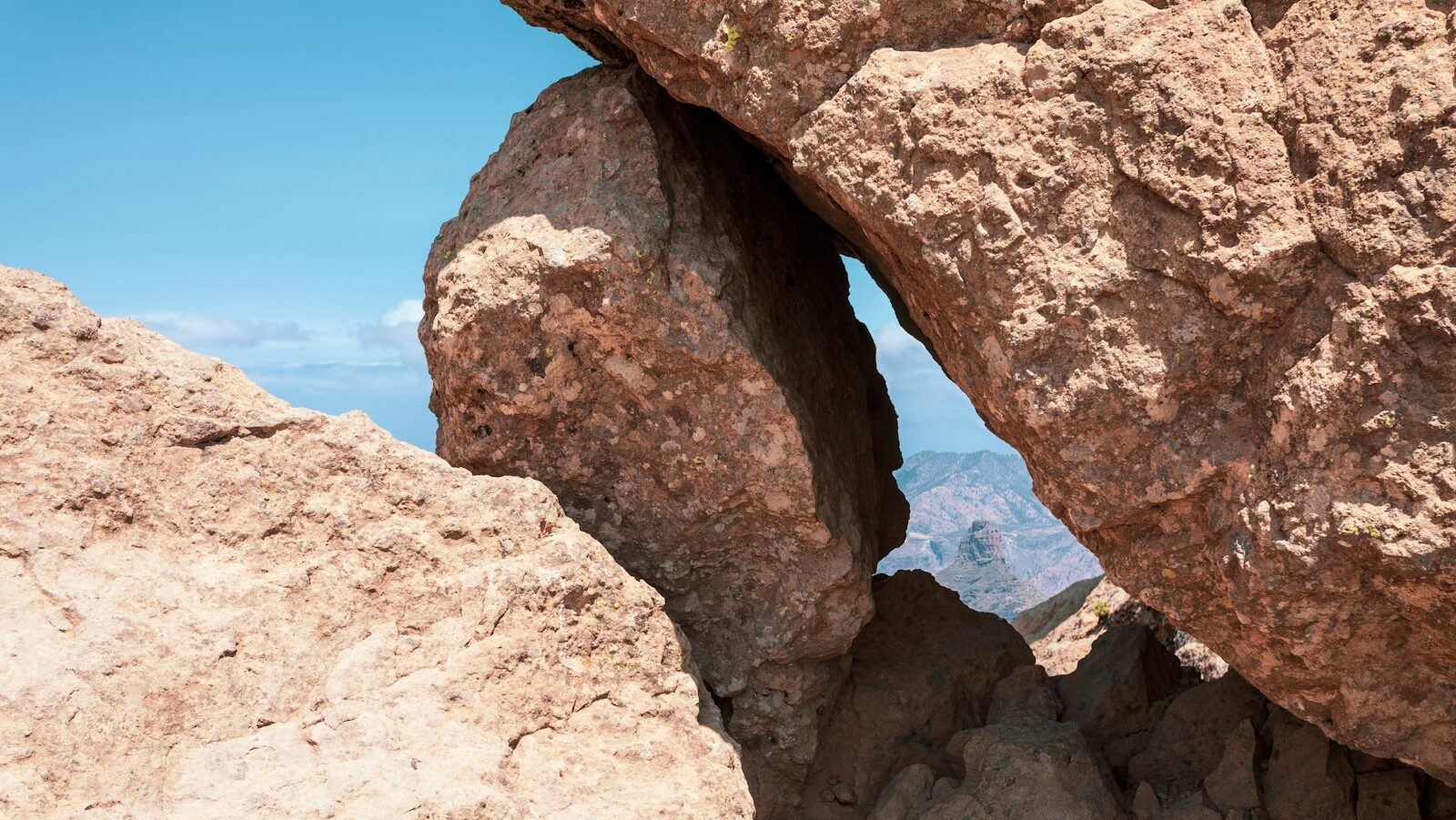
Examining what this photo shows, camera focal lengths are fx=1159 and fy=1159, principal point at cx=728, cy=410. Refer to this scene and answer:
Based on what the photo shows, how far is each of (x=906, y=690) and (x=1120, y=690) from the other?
5.30 ft

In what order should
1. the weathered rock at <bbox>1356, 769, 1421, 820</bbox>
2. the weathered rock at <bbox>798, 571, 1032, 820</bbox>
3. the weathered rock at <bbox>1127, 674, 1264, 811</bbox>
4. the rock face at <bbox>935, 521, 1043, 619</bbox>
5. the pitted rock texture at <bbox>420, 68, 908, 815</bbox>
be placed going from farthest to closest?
the rock face at <bbox>935, 521, 1043, 619</bbox>
the weathered rock at <bbox>798, 571, 1032, 820</bbox>
the weathered rock at <bbox>1127, 674, 1264, 811</bbox>
the weathered rock at <bbox>1356, 769, 1421, 820</bbox>
the pitted rock texture at <bbox>420, 68, 908, 815</bbox>

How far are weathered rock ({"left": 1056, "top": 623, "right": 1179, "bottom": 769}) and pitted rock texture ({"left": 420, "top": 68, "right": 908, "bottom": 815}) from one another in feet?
6.80

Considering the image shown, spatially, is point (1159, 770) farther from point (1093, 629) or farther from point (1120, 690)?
point (1093, 629)

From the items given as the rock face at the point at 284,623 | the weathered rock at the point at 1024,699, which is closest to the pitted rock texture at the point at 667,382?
the rock face at the point at 284,623

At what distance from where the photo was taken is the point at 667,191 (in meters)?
6.30

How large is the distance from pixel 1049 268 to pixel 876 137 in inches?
39.9

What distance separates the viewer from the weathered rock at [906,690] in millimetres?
7301

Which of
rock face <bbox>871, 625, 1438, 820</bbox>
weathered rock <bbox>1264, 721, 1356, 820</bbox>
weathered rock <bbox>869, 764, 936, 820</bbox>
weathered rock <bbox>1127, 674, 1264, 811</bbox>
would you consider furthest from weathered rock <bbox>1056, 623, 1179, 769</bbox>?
weathered rock <bbox>869, 764, 936, 820</bbox>

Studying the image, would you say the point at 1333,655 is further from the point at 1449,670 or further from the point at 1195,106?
the point at 1195,106

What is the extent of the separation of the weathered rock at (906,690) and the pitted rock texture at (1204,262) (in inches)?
87.7

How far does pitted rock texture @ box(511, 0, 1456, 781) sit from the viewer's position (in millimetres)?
4777

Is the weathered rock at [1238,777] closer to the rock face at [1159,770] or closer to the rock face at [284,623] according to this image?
the rock face at [1159,770]

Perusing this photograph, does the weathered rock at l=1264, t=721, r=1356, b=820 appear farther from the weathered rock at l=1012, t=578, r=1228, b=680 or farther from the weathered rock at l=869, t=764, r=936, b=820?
the weathered rock at l=869, t=764, r=936, b=820

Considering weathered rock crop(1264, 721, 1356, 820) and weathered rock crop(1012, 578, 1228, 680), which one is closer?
weathered rock crop(1264, 721, 1356, 820)
